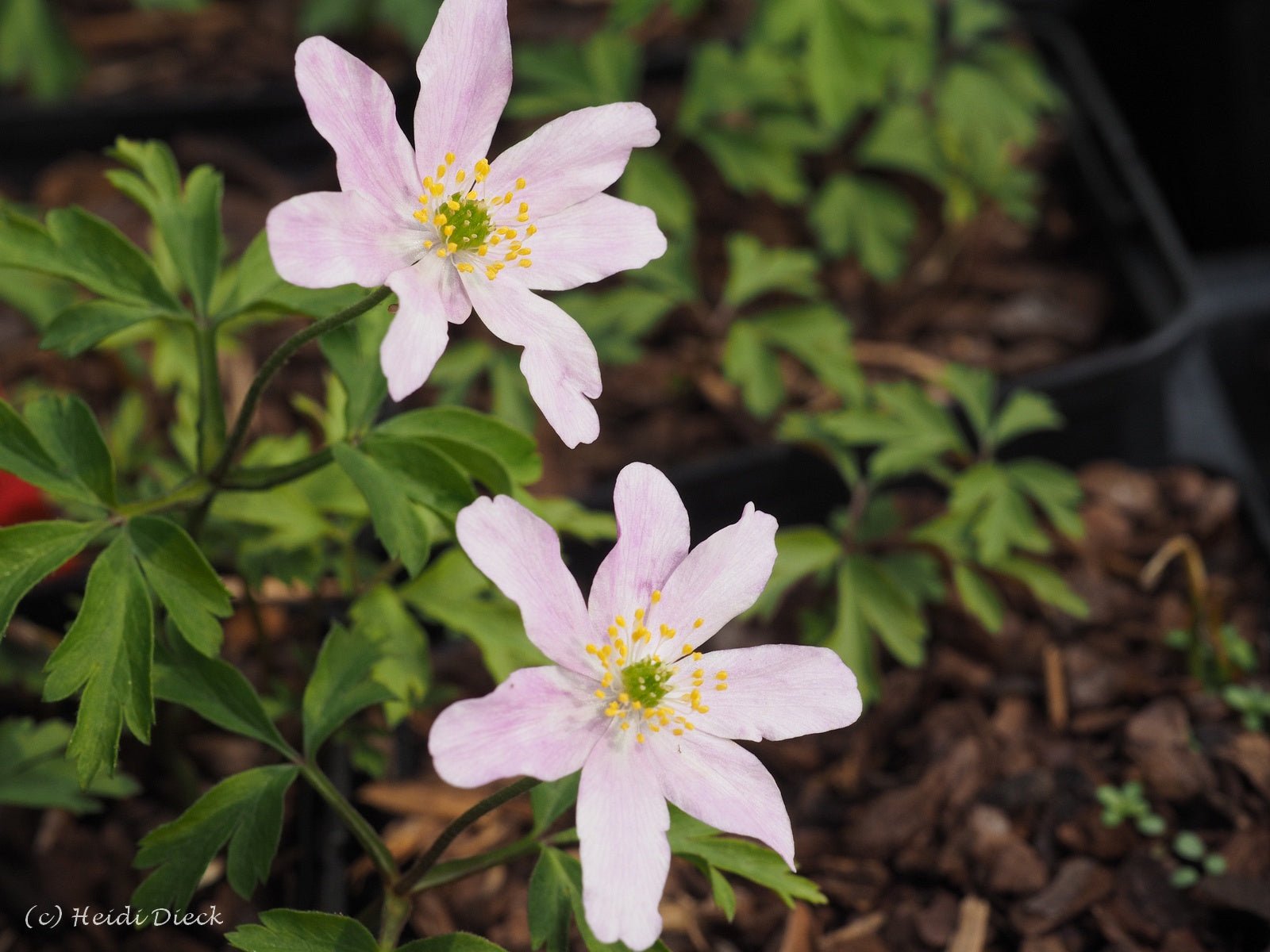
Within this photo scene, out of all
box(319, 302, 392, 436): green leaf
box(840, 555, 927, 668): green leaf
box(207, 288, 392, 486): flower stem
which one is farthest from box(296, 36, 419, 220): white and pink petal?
box(840, 555, 927, 668): green leaf

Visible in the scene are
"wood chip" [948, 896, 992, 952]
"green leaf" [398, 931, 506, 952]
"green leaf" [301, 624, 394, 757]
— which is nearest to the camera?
"green leaf" [398, 931, 506, 952]

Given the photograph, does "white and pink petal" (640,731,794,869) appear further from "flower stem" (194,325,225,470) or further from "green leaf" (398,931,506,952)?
"flower stem" (194,325,225,470)

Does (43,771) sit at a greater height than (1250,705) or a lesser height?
greater

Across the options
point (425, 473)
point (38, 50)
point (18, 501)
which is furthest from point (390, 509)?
point (38, 50)

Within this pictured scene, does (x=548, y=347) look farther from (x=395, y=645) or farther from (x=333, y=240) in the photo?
(x=395, y=645)

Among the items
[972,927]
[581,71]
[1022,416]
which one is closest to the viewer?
[972,927]

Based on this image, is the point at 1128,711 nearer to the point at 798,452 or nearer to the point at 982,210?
the point at 798,452

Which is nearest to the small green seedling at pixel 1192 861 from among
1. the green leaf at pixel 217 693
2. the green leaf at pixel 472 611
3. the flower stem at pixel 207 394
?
the green leaf at pixel 472 611
